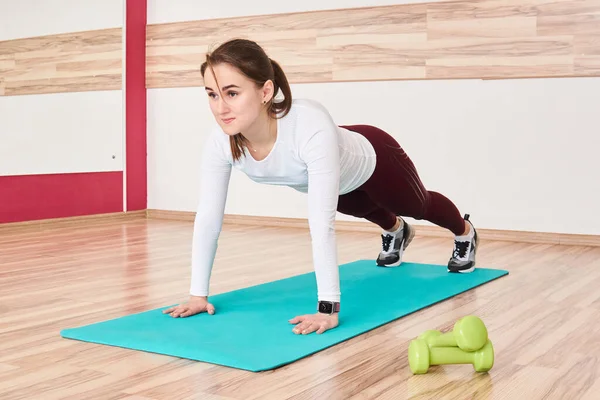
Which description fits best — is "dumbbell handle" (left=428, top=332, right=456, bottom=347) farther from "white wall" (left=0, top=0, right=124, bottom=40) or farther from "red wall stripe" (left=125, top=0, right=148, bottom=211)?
"red wall stripe" (left=125, top=0, right=148, bottom=211)

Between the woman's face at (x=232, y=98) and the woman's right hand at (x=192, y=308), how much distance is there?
480mm

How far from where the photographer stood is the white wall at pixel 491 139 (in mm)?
3707

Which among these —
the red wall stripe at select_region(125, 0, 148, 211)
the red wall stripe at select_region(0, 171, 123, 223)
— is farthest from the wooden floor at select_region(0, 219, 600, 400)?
the red wall stripe at select_region(125, 0, 148, 211)

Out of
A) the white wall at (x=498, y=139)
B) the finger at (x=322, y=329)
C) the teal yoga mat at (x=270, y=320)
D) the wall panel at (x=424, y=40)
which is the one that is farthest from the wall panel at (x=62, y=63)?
the finger at (x=322, y=329)

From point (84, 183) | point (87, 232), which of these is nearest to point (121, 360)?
point (87, 232)

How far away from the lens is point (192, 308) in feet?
6.68

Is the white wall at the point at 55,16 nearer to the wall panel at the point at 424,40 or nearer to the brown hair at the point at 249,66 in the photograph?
the wall panel at the point at 424,40

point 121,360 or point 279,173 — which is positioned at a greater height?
point 279,173

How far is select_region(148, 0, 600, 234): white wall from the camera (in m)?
3.71

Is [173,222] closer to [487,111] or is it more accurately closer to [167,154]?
[167,154]

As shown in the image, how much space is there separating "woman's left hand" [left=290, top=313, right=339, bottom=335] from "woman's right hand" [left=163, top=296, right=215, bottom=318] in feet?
0.92

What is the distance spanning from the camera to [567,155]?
3.73 meters

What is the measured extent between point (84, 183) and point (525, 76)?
2550mm

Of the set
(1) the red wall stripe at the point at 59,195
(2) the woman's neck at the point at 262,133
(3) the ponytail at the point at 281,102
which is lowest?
(1) the red wall stripe at the point at 59,195
